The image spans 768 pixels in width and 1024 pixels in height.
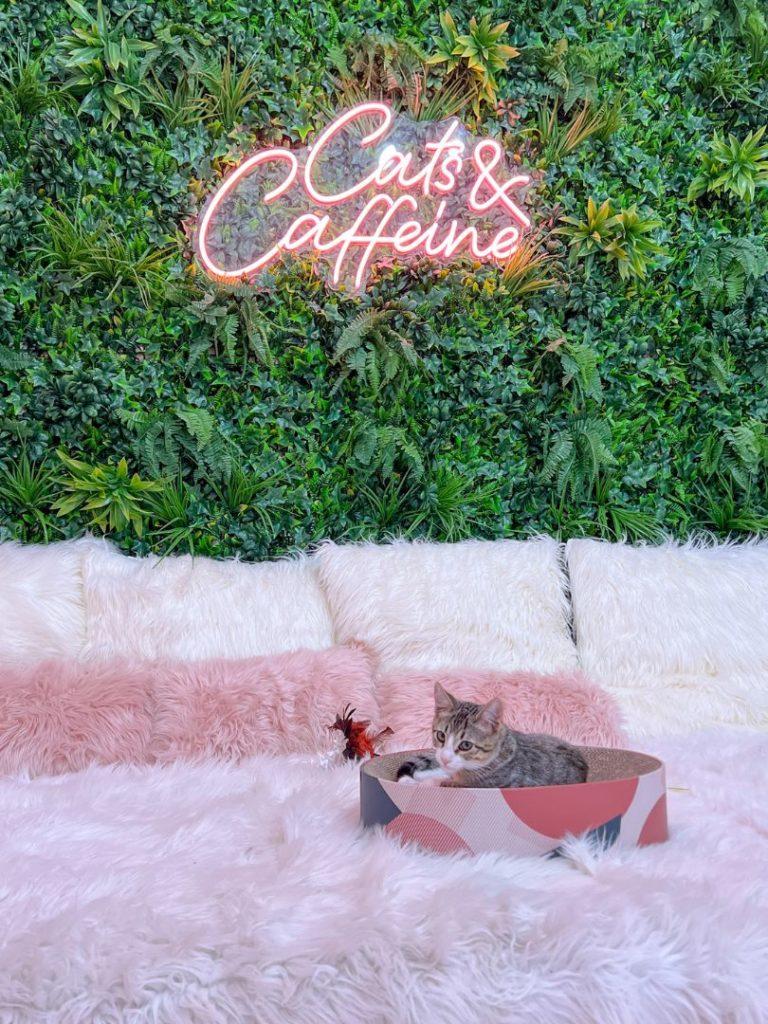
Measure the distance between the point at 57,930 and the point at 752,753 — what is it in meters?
1.50

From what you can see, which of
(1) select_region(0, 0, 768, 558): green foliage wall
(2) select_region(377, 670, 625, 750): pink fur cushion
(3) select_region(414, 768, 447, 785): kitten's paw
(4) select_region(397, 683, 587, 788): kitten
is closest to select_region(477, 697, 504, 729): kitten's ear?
(4) select_region(397, 683, 587, 788): kitten

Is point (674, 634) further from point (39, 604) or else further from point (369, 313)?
point (39, 604)

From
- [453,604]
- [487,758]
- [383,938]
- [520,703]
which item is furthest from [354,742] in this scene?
[383,938]

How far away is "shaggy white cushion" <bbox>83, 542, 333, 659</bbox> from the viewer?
255 cm

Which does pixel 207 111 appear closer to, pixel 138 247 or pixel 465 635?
pixel 138 247

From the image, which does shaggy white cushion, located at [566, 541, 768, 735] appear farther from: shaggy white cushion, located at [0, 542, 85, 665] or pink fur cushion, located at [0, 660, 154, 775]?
shaggy white cushion, located at [0, 542, 85, 665]

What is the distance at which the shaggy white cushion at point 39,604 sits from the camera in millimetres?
2455

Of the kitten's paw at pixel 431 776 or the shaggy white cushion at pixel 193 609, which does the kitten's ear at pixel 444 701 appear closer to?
the kitten's paw at pixel 431 776

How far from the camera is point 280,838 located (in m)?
1.27

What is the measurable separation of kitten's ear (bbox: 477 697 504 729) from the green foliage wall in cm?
187

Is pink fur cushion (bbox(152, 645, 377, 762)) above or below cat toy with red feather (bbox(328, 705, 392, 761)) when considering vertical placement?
below

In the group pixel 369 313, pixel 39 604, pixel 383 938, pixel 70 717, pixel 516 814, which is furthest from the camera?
pixel 369 313

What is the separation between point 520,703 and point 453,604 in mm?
475

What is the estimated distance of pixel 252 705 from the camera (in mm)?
2168
